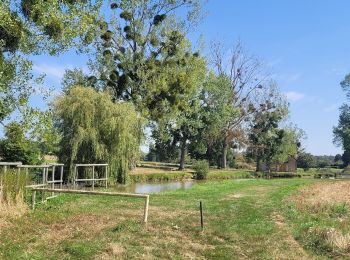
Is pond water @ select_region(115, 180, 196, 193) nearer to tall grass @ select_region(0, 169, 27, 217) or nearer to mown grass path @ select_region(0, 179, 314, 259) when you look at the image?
mown grass path @ select_region(0, 179, 314, 259)

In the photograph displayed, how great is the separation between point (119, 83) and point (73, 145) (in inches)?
463

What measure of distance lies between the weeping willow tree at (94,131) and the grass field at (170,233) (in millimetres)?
13342

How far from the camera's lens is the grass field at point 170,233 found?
29.6ft

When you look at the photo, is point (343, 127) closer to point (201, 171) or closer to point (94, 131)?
point (201, 171)

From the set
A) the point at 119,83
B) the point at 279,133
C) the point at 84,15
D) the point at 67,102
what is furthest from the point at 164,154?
the point at 84,15

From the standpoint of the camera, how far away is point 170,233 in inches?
428

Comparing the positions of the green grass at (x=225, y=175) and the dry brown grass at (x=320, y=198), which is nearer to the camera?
the dry brown grass at (x=320, y=198)

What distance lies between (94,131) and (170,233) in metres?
19.2

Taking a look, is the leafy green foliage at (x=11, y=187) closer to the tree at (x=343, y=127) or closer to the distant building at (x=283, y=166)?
the distant building at (x=283, y=166)

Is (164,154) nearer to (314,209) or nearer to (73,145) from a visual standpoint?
(73,145)

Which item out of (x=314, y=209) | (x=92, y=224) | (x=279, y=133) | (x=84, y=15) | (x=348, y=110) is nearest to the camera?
(x=92, y=224)

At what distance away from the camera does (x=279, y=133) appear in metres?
66.2

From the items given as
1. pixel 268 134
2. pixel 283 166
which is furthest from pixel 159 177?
pixel 283 166

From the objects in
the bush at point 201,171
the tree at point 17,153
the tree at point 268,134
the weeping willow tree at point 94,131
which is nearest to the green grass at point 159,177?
the bush at point 201,171
